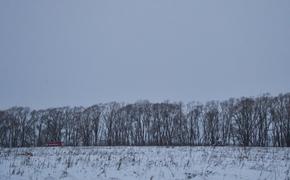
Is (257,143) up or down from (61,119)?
down

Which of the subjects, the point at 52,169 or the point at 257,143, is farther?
the point at 257,143

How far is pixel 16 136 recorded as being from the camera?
68562mm

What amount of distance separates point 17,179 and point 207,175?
20.4 feet

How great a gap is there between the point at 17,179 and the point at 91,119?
211 ft

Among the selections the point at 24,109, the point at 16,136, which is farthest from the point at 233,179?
the point at 24,109

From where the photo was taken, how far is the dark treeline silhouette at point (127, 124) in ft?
206

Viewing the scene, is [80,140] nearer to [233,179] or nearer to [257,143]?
[257,143]

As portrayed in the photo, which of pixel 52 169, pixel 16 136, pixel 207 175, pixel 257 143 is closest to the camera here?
pixel 207 175

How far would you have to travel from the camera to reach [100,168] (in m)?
9.89

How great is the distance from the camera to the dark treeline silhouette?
6294 cm

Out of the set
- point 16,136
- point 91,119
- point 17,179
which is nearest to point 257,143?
point 91,119

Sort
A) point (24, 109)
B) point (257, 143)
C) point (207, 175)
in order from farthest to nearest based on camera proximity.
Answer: point (24, 109) < point (257, 143) < point (207, 175)

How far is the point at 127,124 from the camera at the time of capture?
70500 millimetres

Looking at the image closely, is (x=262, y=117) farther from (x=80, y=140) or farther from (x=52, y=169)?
(x=52, y=169)
